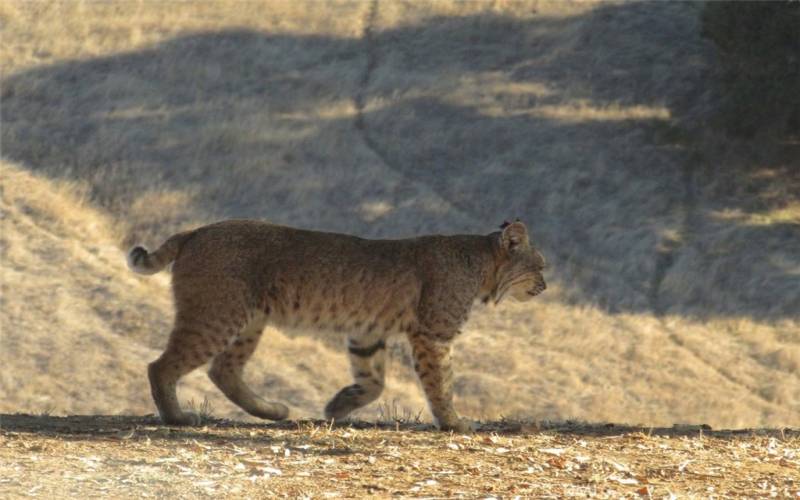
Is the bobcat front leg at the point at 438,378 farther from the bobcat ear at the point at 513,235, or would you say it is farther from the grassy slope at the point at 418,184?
the grassy slope at the point at 418,184

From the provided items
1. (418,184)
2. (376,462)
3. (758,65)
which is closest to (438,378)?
(376,462)

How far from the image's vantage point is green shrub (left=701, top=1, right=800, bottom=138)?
121ft

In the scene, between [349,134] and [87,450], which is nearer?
[87,450]

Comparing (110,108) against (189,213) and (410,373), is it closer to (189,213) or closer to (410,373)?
(189,213)

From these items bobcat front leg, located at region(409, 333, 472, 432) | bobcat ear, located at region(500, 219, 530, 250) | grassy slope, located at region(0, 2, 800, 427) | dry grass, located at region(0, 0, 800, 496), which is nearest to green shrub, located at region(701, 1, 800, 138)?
dry grass, located at region(0, 0, 800, 496)

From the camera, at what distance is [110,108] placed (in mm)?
38156

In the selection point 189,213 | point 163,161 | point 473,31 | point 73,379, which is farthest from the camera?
point 473,31

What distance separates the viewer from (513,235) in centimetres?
1167

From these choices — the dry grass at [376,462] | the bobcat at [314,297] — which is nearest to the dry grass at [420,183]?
the bobcat at [314,297]

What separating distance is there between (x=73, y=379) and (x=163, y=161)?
10871 mm

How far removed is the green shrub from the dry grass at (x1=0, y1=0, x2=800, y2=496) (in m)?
0.84

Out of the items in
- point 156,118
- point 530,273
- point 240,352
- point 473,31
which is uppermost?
point 473,31

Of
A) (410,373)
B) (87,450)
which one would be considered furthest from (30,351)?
(87,450)

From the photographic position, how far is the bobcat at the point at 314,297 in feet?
35.3
